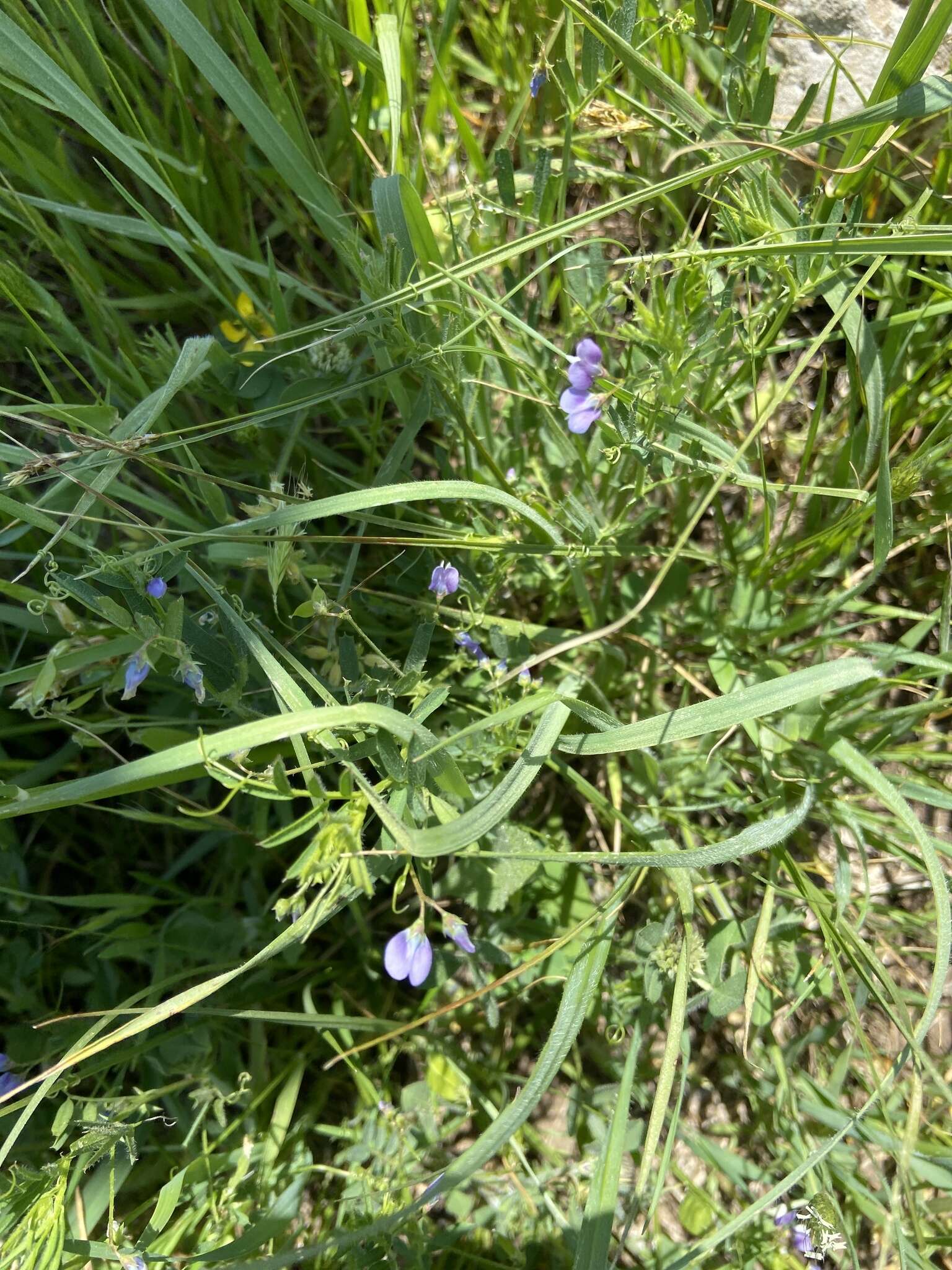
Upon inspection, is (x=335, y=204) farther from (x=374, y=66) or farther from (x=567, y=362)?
(x=567, y=362)

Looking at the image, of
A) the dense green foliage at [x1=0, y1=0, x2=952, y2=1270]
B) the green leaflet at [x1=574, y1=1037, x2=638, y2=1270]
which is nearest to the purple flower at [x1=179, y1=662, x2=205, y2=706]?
the dense green foliage at [x1=0, y1=0, x2=952, y2=1270]

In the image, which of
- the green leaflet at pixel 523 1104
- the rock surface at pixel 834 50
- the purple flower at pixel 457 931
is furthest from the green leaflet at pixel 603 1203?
the rock surface at pixel 834 50

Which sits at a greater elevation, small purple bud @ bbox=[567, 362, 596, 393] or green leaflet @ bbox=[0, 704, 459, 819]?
small purple bud @ bbox=[567, 362, 596, 393]

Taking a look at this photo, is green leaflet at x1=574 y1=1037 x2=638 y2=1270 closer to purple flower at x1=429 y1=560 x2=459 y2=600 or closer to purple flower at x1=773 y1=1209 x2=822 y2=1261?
purple flower at x1=773 y1=1209 x2=822 y2=1261

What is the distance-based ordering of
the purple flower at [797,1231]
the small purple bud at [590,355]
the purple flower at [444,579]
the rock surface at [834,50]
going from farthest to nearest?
the rock surface at [834,50] → the purple flower at [797,1231] → the purple flower at [444,579] → the small purple bud at [590,355]

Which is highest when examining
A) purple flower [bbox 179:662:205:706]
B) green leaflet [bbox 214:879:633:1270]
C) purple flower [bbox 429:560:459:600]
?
purple flower [bbox 179:662:205:706]

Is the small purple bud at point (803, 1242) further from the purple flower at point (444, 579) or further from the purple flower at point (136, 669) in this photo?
the purple flower at point (136, 669)

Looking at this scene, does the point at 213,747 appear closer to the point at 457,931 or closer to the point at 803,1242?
the point at 457,931

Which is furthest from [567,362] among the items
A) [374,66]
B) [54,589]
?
[54,589]
